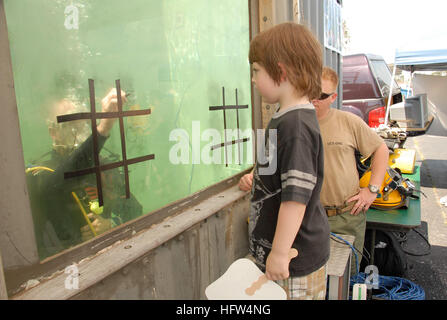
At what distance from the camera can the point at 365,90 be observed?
6746 millimetres

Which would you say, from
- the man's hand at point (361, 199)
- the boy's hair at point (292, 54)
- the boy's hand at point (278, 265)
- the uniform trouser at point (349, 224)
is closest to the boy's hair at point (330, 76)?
the man's hand at point (361, 199)

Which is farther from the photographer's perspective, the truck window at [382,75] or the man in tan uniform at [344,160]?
the truck window at [382,75]

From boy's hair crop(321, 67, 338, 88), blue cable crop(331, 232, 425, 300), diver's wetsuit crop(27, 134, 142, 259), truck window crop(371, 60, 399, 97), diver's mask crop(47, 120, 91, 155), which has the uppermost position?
truck window crop(371, 60, 399, 97)

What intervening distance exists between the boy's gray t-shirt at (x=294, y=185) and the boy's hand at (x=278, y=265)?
3.9 inches

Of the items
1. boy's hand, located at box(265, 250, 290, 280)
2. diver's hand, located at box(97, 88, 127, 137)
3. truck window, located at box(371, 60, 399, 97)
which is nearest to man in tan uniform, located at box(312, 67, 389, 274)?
boy's hand, located at box(265, 250, 290, 280)

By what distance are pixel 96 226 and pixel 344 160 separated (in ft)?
5.01

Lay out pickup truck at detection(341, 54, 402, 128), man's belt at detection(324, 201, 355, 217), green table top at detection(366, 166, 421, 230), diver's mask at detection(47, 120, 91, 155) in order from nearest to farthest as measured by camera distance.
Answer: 1. diver's mask at detection(47, 120, 91, 155)
2. man's belt at detection(324, 201, 355, 217)
3. green table top at detection(366, 166, 421, 230)
4. pickup truck at detection(341, 54, 402, 128)

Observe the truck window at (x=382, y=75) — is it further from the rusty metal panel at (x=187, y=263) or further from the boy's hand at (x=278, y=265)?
the boy's hand at (x=278, y=265)

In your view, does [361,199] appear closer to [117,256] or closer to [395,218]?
[395,218]

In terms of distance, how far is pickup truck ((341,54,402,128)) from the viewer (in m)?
6.54

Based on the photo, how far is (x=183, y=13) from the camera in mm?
1881

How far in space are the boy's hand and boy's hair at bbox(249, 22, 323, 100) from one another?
56cm

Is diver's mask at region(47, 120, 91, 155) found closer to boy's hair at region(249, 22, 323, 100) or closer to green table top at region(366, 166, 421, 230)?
boy's hair at region(249, 22, 323, 100)

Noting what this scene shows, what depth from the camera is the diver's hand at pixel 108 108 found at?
1405mm
